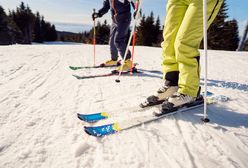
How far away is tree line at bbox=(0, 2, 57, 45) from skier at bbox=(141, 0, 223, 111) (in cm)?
3973

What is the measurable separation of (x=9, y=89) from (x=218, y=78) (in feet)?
14.0

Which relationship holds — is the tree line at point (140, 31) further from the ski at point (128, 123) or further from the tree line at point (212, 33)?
the ski at point (128, 123)

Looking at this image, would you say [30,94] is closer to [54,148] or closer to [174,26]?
[54,148]

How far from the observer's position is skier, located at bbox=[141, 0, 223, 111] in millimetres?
2176

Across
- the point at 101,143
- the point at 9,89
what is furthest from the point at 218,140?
the point at 9,89

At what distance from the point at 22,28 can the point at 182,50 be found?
189 ft

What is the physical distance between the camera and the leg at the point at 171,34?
244 cm

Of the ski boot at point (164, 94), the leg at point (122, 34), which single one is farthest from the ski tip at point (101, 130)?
the leg at point (122, 34)

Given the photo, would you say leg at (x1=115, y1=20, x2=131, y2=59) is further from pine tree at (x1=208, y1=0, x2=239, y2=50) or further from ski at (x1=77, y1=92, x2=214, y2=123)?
pine tree at (x1=208, y1=0, x2=239, y2=50)

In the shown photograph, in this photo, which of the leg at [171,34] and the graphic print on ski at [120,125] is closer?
the graphic print on ski at [120,125]

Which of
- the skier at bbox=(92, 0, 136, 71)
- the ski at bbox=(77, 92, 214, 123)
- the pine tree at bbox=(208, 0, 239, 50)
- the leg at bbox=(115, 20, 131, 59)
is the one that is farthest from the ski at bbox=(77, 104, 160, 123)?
the pine tree at bbox=(208, 0, 239, 50)

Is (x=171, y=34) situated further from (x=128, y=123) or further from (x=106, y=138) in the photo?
(x=106, y=138)

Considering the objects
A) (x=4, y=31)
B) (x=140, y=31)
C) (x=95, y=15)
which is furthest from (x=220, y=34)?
(x=4, y=31)

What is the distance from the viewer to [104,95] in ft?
9.75
